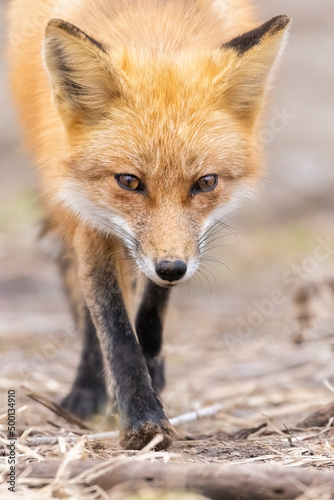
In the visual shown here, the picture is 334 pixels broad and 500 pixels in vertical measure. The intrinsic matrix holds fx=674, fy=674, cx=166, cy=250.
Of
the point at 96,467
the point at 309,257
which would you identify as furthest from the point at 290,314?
the point at 96,467

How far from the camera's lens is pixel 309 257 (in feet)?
32.7

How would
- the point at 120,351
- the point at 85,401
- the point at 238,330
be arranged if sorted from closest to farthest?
1. the point at 120,351
2. the point at 85,401
3. the point at 238,330

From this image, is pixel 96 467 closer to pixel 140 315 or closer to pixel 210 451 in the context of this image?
pixel 210 451

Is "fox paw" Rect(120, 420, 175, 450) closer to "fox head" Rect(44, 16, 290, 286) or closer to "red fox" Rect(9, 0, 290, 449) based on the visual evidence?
"red fox" Rect(9, 0, 290, 449)

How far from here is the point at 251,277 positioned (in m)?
10.2

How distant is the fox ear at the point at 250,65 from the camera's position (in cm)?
386

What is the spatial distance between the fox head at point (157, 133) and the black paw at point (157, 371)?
3.44 feet

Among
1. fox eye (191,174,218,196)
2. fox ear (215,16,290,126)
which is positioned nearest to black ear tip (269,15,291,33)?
fox ear (215,16,290,126)

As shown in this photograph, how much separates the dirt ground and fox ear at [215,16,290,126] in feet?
3.81

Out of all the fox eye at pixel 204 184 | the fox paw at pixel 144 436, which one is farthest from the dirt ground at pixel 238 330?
the fox eye at pixel 204 184

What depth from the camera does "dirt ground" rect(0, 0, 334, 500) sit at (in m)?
3.73

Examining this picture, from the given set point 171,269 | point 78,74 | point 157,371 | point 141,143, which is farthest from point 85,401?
point 78,74

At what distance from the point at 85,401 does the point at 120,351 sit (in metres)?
1.59

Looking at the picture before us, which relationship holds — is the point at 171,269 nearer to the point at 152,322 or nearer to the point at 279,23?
the point at 152,322
